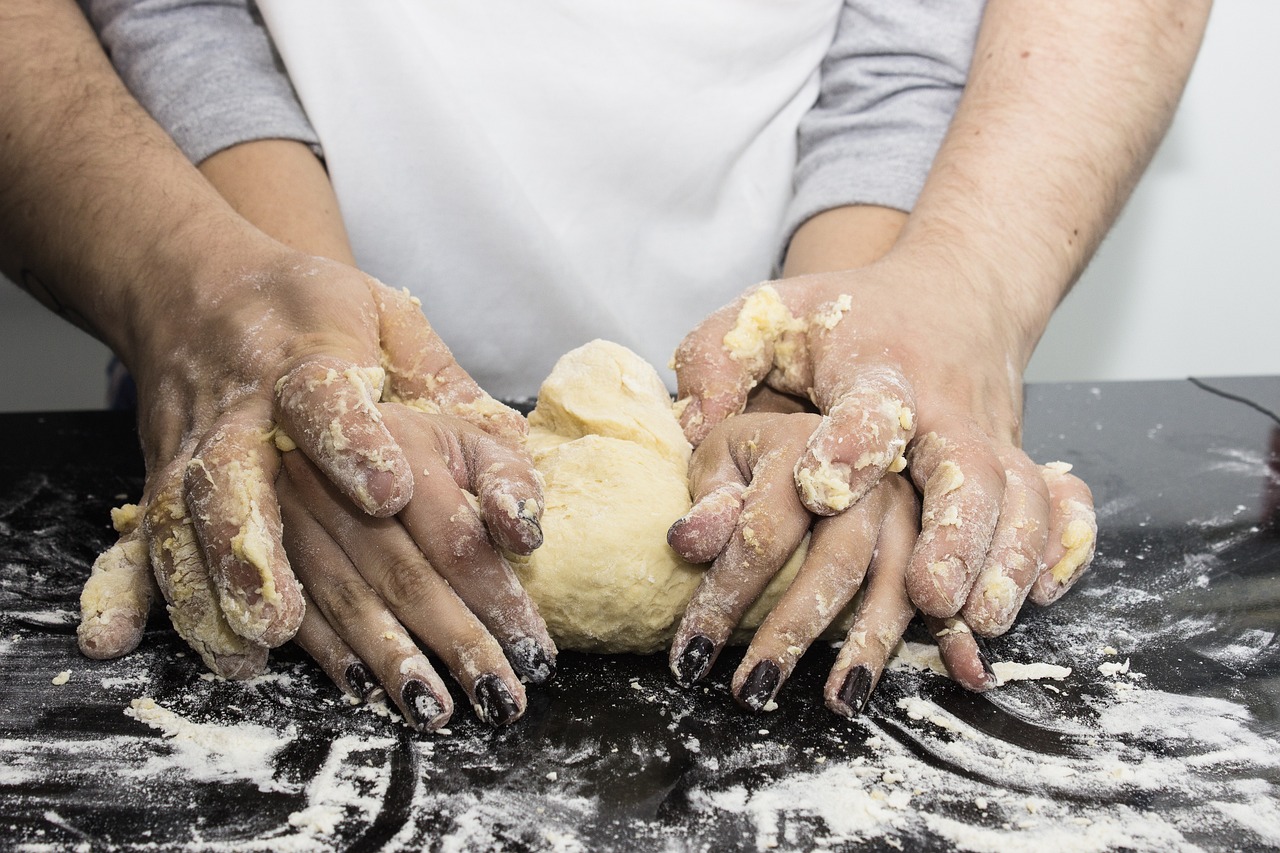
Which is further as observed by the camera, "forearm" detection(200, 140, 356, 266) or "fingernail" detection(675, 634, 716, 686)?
"forearm" detection(200, 140, 356, 266)

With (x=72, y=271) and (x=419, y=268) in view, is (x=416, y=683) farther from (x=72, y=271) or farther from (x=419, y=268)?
(x=419, y=268)

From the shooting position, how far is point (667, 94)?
196cm

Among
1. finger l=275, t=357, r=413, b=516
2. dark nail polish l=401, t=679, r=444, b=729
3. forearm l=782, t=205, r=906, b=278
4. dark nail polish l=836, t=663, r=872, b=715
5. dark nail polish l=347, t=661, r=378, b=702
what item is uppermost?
forearm l=782, t=205, r=906, b=278

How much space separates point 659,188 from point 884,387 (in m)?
0.88

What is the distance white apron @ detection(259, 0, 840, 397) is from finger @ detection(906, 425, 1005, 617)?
3.05 feet

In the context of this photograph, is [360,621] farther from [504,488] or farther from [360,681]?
[504,488]

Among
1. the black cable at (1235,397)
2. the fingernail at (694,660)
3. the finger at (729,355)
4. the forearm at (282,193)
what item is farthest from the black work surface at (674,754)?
the black cable at (1235,397)

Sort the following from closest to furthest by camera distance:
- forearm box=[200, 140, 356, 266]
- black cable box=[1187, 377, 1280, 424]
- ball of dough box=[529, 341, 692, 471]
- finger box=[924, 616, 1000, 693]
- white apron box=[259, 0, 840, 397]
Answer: finger box=[924, 616, 1000, 693] < ball of dough box=[529, 341, 692, 471] < forearm box=[200, 140, 356, 266] < white apron box=[259, 0, 840, 397] < black cable box=[1187, 377, 1280, 424]

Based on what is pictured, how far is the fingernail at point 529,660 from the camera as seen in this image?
116 centimetres

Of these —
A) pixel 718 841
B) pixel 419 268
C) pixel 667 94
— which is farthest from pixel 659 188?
pixel 718 841

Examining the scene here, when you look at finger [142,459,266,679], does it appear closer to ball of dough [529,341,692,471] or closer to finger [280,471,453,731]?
finger [280,471,453,731]

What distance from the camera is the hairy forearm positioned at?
1.73 metres

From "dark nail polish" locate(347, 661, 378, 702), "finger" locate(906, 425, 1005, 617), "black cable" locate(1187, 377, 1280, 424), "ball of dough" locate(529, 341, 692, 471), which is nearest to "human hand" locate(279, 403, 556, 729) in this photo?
"dark nail polish" locate(347, 661, 378, 702)

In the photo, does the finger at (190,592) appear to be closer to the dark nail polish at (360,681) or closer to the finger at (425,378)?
the dark nail polish at (360,681)
